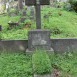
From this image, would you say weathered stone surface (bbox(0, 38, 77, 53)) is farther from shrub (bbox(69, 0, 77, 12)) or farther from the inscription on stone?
shrub (bbox(69, 0, 77, 12))

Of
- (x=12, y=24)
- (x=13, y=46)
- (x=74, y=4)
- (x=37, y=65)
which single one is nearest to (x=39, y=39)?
(x=13, y=46)

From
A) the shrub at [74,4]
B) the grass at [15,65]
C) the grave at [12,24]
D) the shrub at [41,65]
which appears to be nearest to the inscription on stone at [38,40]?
the grass at [15,65]

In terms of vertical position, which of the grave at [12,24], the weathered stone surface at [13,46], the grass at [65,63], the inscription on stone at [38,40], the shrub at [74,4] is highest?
the inscription on stone at [38,40]

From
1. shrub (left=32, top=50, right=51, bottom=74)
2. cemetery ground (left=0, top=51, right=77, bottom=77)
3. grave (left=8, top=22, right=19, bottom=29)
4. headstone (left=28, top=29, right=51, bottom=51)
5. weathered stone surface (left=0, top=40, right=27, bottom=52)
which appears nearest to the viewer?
shrub (left=32, top=50, right=51, bottom=74)

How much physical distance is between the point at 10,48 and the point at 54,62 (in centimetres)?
152

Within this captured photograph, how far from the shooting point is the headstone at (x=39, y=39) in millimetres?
7062

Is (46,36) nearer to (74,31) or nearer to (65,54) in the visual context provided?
(65,54)

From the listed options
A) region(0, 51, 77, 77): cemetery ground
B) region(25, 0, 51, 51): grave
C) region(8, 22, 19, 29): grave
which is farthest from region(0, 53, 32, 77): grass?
region(8, 22, 19, 29): grave

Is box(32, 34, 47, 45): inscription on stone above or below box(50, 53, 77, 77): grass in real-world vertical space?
above

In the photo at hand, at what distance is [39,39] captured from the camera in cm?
709

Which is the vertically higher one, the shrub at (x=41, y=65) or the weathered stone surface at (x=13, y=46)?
the shrub at (x=41, y=65)

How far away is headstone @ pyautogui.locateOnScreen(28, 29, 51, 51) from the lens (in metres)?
7.06

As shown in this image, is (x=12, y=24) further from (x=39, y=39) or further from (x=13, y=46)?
(x=39, y=39)

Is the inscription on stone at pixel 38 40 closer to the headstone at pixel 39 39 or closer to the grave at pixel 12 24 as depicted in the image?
the headstone at pixel 39 39
